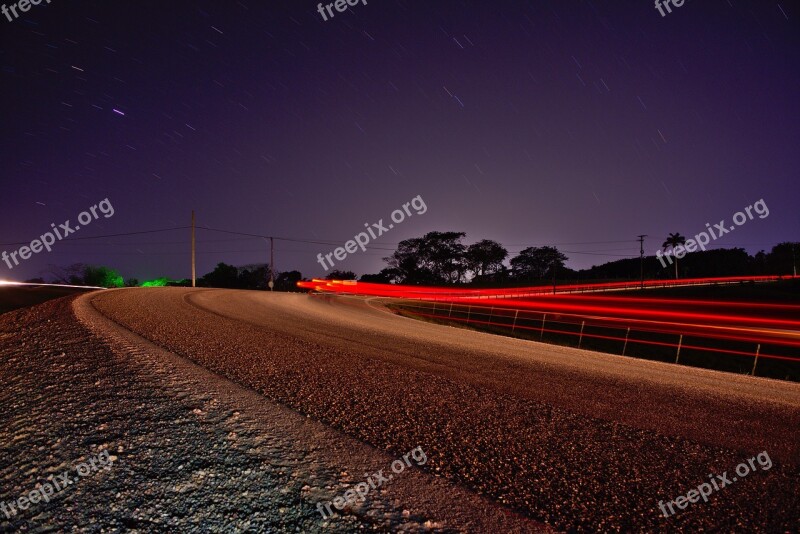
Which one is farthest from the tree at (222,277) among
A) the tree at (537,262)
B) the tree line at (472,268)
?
the tree at (537,262)

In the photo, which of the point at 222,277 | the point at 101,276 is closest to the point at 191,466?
the point at 222,277

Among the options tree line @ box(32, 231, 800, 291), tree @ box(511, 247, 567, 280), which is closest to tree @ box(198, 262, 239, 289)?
tree line @ box(32, 231, 800, 291)

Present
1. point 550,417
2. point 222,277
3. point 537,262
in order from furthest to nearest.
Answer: point 537,262, point 222,277, point 550,417

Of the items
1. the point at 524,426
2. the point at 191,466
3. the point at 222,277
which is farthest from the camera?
the point at 222,277

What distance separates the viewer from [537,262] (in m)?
119

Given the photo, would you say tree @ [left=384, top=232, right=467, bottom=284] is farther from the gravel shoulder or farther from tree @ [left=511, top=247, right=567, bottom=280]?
the gravel shoulder

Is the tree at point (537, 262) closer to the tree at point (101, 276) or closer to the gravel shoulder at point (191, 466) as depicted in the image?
the tree at point (101, 276)

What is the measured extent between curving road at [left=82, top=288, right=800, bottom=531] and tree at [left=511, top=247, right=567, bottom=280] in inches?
4490

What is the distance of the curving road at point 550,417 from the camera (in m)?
3.04

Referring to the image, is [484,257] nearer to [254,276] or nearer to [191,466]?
[254,276]

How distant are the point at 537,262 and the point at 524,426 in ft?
401

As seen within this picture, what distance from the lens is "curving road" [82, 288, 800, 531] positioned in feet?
9.96

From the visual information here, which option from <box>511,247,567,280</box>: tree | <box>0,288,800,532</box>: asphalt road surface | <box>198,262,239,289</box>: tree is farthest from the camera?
<box>511,247,567,280</box>: tree

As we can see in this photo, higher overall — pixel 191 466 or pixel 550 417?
pixel 191 466
